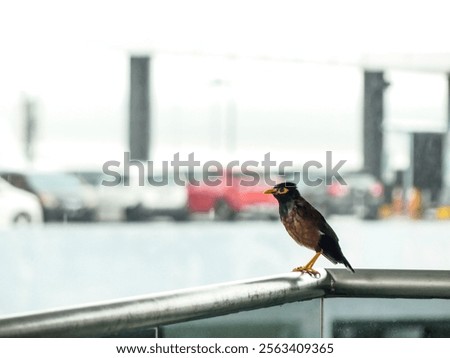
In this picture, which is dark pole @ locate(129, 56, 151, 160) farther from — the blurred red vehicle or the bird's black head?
the bird's black head

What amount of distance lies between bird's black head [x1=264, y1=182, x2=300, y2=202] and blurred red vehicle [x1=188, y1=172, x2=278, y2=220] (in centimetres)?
6

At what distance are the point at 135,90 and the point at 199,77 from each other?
330 mm

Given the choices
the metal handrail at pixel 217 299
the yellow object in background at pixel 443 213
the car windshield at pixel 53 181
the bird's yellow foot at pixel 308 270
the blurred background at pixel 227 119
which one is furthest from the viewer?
the car windshield at pixel 53 181

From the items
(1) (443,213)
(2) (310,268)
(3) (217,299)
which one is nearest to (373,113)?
(1) (443,213)

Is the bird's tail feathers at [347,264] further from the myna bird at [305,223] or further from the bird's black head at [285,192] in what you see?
the bird's black head at [285,192]

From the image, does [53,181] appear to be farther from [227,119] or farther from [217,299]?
[217,299]

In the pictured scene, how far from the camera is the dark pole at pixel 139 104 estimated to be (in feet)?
10.7

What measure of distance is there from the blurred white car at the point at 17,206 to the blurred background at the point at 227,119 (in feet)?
0.04

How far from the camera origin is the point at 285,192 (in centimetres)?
233

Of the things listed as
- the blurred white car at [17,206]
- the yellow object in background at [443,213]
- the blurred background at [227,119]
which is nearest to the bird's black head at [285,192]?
the blurred background at [227,119]

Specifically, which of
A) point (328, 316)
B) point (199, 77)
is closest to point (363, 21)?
point (328, 316)

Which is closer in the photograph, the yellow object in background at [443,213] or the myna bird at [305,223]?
the myna bird at [305,223]

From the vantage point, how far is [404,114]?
2.98 metres

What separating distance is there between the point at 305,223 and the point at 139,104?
5.58 ft
